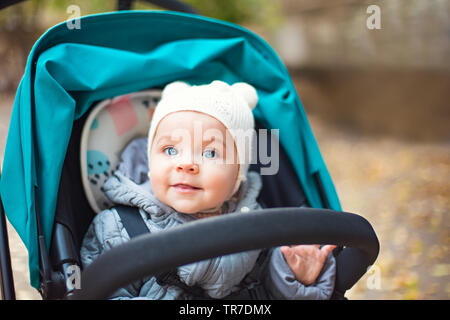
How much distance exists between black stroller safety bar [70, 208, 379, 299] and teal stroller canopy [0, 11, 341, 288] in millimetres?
352

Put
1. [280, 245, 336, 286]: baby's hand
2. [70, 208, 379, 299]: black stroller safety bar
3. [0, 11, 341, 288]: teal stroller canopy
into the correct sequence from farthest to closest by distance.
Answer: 1. [280, 245, 336, 286]: baby's hand
2. [0, 11, 341, 288]: teal stroller canopy
3. [70, 208, 379, 299]: black stroller safety bar

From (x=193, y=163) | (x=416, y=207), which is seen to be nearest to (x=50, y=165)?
(x=193, y=163)

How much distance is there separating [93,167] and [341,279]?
0.63m

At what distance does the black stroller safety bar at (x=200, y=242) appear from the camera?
2.07 ft

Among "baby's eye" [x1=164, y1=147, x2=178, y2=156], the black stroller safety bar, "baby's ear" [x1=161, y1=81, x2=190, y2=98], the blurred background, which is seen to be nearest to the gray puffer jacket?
"baby's eye" [x1=164, y1=147, x2=178, y2=156]

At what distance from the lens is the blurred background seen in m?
2.25

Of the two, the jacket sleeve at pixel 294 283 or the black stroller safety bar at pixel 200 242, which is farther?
the jacket sleeve at pixel 294 283

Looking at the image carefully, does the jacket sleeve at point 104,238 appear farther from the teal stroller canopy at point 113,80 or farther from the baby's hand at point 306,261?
the baby's hand at point 306,261

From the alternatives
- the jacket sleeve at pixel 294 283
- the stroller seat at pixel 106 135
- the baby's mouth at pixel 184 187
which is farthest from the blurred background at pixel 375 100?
the jacket sleeve at pixel 294 283

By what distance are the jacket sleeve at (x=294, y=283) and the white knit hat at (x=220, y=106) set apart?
200 millimetres

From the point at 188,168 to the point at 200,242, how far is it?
37cm

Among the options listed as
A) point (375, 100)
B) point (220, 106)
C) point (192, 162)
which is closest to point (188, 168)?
point (192, 162)

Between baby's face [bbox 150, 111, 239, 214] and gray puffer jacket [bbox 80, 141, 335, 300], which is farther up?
baby's face [bbox 150, 111, 239, 214]

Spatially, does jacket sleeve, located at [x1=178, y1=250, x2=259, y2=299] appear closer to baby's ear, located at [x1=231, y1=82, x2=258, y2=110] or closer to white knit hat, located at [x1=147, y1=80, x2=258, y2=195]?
white knit hat, located at [x1=147, y1=80, x2=258, y2=195]
